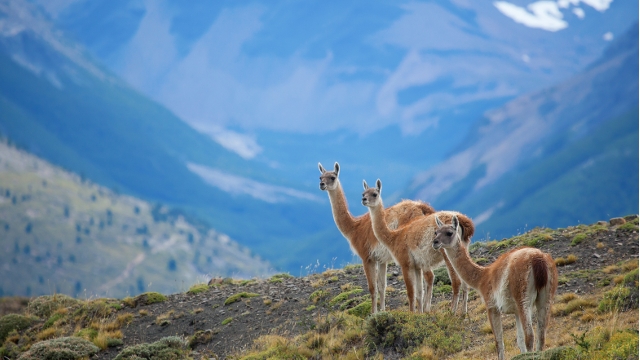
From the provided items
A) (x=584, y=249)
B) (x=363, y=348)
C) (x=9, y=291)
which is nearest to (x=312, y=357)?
(x=363, y=348)

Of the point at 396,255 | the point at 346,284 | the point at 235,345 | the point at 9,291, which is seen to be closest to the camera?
the point at 396,255

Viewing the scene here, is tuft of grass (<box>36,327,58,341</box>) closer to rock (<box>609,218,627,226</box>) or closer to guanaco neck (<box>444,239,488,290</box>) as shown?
guanaco neck (<box>444,239,488,290</box>)

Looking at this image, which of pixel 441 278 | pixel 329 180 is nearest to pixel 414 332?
pixel 441 278

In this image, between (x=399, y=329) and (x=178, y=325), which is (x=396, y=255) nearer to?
(x=399, y=329)

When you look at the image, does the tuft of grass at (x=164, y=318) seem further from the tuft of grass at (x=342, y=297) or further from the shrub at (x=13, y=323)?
the tuft of grass at (x=342, y=297)

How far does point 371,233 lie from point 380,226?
0.77m

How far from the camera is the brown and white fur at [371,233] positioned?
17531mm

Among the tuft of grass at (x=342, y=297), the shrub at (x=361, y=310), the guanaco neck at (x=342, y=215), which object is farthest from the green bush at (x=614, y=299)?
the tuft of grass at (x=342, y=297)

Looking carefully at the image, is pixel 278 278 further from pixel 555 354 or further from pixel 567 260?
pixel 555 354

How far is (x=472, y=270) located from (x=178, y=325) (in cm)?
955

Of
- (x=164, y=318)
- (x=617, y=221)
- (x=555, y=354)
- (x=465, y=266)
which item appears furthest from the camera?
(x=617, y=221)

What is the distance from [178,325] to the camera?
2031 cm

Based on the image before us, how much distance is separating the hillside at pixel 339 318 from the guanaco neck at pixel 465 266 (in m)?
1.35

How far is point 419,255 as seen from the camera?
15867 mm
